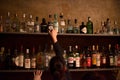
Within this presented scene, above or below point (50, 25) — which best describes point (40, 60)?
below

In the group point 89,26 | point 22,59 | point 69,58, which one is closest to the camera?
point 22,59

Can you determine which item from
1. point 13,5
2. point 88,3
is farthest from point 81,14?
point 13,5

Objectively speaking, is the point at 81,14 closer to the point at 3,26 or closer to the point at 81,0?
the point at 81,0

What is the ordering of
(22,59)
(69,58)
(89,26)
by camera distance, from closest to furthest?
(22,59)
(69,58)
(89,26)

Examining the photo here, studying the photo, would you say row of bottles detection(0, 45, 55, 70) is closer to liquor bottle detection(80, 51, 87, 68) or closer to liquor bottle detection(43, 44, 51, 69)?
liquor bottle detection(43, 44, 51, 69)

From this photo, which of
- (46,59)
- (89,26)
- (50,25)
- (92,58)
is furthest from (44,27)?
(92,58)

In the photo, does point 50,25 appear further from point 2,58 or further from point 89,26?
point 2,58

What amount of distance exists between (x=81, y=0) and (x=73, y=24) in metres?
0.34

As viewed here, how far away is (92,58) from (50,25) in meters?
0.62

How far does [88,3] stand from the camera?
2973 millimetres

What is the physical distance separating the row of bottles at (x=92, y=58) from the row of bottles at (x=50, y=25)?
0.21 metres

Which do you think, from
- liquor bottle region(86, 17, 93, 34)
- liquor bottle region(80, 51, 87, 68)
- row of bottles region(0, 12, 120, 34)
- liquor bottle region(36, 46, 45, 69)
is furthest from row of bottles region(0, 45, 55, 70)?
liquor bottle region(86, 17, 93, 34)

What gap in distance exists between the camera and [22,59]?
2471 mm

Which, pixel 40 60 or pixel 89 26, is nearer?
pixel 40 60
